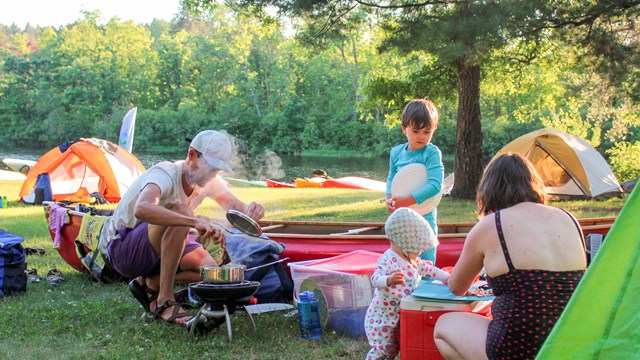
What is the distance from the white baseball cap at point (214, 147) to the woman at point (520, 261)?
71.9 inches

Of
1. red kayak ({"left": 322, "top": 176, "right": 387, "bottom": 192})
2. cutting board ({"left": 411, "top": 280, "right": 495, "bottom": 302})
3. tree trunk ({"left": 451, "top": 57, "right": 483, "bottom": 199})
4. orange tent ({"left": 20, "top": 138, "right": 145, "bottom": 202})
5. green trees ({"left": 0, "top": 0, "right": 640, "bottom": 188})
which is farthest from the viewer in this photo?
green trees ({"left": 0, "top": 0, "right": 640, "bottom": 188})

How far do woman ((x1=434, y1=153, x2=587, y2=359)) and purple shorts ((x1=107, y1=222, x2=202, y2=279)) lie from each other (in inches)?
87.1

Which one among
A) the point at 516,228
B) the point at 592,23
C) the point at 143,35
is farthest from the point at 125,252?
the point at 143,35

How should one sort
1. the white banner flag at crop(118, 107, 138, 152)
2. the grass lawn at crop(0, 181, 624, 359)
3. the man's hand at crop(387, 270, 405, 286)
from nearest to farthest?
the man's hand at crop(387, 270, 405, 286) → the grass lawn at crop(0, 181, 624, 359) → the white banner flag at crop(118, 107, 138, 152)

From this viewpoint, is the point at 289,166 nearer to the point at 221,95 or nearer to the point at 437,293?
the point at 221,95

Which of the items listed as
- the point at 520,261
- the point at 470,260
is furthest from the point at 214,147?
the point at 520,261

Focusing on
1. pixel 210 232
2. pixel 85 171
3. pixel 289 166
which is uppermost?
pixel 210 232

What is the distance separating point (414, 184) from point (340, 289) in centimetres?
81

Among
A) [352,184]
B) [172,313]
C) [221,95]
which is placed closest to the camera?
[172,313]

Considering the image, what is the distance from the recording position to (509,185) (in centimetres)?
260

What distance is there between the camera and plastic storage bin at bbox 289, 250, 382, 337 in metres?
3.88

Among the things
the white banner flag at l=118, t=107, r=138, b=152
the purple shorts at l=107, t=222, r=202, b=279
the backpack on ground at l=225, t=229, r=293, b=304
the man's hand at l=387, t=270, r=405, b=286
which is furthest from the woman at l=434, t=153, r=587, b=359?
the white banner flag at l=118, t=107, r=138, b=152

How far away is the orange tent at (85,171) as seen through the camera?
12.4 m

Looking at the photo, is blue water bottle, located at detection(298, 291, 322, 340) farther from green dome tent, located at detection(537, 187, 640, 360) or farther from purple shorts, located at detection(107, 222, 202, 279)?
green dome tent, located at detection(537, 187, 640, 360)
